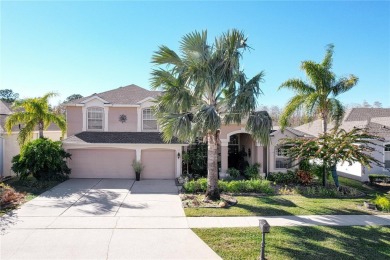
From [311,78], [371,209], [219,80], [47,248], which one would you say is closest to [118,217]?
[47,248]

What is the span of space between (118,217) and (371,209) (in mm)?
11115

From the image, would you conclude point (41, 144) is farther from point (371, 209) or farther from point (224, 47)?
point (371, 209)

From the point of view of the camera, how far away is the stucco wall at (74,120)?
19.3 meters

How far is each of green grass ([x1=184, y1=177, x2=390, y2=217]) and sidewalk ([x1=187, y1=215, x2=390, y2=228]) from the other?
0.45m

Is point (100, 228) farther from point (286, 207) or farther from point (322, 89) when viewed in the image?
point (322, 89)

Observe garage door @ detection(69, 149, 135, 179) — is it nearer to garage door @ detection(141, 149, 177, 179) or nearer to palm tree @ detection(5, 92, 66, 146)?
garage door @ detection(141, 149, 177, 179)

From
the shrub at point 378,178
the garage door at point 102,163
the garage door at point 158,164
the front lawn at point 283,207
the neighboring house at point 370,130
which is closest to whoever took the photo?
the front lawn at point 283,207

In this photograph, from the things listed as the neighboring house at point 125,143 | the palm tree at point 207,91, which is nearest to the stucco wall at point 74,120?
the neighboring house at point 125,143

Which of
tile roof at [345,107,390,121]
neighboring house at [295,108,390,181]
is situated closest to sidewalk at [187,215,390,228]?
neighboring house at [295,108,390,181]

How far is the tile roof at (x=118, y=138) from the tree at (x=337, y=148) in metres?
7.98

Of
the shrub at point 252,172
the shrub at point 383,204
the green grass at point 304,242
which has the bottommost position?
the green grass at point 304,242

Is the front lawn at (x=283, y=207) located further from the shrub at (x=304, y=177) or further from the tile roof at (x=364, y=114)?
the tile roof at (x=364, y=114)

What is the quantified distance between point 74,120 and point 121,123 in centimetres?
341

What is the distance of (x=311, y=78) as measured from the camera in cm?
1597
